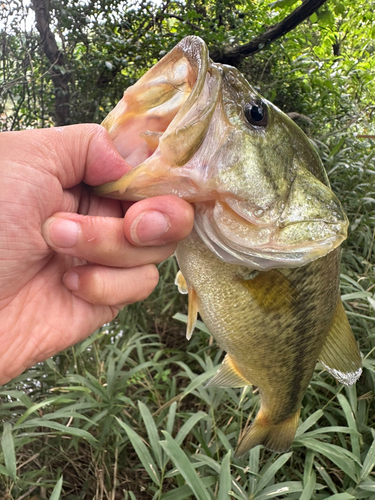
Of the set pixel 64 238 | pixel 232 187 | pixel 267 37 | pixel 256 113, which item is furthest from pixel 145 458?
pixel 267 37

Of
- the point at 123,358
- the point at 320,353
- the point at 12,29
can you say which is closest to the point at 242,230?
the point at 320,353

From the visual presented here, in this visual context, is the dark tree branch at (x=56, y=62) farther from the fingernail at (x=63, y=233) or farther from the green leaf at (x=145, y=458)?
the green leaf at (x=145, y=458)

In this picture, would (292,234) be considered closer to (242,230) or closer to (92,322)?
(242,230)

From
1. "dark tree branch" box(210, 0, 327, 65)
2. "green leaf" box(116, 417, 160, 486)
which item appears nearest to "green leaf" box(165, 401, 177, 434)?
"green leaf" box(116, 417, 160, 486)

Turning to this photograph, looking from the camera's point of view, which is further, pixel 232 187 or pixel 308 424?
pixel 308 424

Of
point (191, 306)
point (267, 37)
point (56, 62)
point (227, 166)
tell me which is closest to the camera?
point (227, 166)

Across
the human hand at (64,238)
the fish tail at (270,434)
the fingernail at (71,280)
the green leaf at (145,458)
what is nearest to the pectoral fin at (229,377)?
the fish tail at (270,434)

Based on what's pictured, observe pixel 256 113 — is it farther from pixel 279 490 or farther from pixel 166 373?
pixel 166 373
